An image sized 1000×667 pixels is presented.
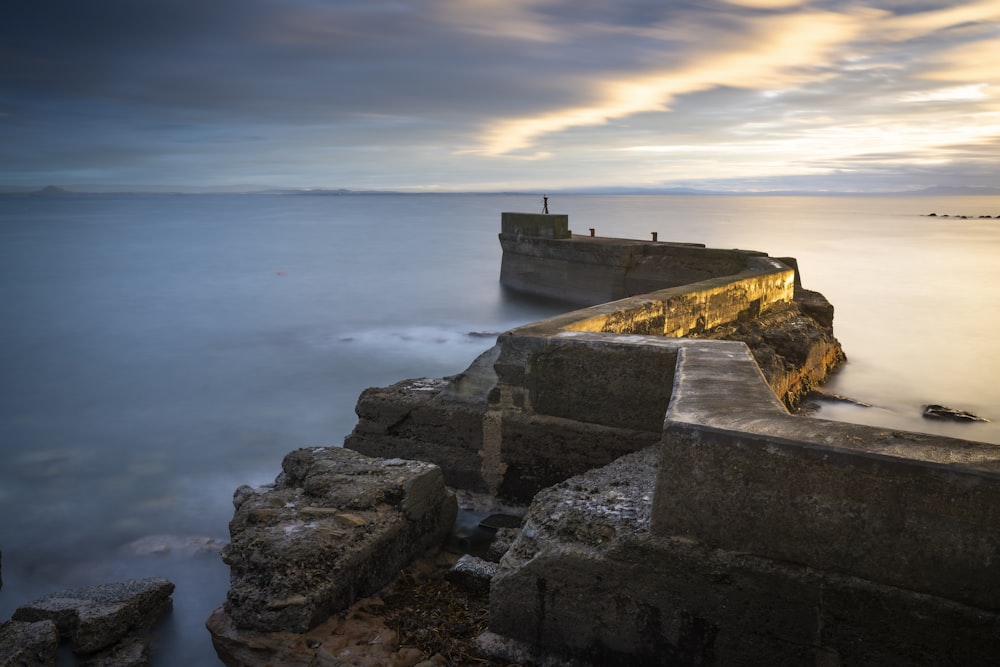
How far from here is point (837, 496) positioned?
7.33 ft

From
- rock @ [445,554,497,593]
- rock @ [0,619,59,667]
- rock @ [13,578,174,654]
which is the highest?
rock @ [445,554,497,593]

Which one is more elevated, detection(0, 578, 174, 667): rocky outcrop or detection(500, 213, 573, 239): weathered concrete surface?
detection(500, 213, 573, 239): weathered concrete surface

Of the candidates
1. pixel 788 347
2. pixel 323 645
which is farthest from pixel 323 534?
pixel 788 347

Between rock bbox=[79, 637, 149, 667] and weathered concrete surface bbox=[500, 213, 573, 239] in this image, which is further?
weathered concrete surface bbox=[500, 213, 573, 239]

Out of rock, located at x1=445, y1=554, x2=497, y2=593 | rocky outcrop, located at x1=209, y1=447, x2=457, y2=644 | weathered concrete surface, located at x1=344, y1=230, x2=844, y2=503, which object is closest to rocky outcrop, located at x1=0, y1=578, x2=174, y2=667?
rocky outcrop, located at x1=209, y1=447, x2=457, y2=644

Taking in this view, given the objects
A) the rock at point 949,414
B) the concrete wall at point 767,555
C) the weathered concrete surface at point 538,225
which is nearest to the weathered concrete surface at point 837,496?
the concrete wall at point 767,555

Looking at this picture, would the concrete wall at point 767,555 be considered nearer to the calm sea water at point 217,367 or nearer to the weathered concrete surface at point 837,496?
the weathered concrete surface at point 837,496

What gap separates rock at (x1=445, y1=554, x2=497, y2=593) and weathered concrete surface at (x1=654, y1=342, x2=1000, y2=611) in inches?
47.2

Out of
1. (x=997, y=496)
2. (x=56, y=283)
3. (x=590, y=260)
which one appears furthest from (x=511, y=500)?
(x=56, y=283)

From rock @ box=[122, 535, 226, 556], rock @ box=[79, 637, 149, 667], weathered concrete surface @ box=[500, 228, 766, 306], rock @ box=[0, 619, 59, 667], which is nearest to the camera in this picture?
rock @ box=[0, 619, 59, 667]

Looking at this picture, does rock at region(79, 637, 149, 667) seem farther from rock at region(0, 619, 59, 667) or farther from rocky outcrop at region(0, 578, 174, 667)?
rock at region(0, 619, 59, 667)

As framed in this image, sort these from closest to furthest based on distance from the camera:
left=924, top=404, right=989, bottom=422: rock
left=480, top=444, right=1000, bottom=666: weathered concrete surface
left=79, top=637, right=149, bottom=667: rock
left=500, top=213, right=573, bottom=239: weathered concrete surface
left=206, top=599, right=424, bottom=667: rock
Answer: left=480, top=444, right=1000, bottom=666: weathered concrete surface → left=206, top=599, right=424, bottom=667: rock → left=79, top=637, right=149, bottom=667: rock → left=924, top=404, right=989, bottom=422: rock → left=500, top=213, right=573, bottom=239: weathered concrete surface

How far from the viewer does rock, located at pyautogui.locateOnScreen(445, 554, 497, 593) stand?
350cm

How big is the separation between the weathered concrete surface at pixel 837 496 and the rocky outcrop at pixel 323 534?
1.51m
